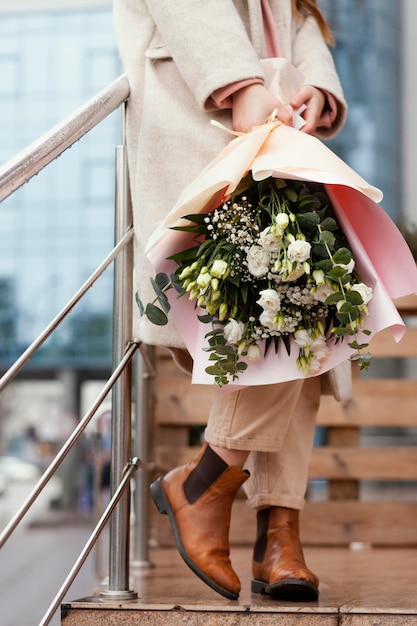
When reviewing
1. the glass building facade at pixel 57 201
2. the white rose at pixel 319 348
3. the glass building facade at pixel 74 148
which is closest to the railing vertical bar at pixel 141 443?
the white rose at pixel 319 348

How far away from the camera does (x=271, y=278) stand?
1.25 meters

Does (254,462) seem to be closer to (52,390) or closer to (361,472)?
(361,472)

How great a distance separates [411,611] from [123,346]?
0.61 meters

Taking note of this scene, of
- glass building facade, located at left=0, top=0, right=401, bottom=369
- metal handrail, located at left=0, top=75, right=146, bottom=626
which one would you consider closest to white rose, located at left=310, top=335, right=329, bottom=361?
metal handrail, located at left=0, top=75, right=146, bottom=626

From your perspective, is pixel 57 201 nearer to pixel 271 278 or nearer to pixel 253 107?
pixel 253 107

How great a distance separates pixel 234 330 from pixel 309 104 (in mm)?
488

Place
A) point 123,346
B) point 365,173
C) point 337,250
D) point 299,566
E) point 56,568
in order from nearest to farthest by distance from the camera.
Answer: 1. point 337,250
2. point 299,566
3. point 123,346
4. point 56,568
5. point 365,173

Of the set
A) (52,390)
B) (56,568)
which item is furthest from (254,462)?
(52,390)

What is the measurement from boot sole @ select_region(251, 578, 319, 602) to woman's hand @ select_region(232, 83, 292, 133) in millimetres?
Answer: 681

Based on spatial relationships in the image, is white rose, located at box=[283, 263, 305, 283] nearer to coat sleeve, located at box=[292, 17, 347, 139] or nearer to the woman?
the woman

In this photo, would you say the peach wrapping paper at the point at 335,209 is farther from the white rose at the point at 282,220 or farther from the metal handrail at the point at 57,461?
the metal handrail at the point at 57,461

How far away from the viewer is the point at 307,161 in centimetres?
127

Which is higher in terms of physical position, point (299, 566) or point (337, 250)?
point (337, 250)

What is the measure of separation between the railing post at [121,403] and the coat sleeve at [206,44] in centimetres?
21
